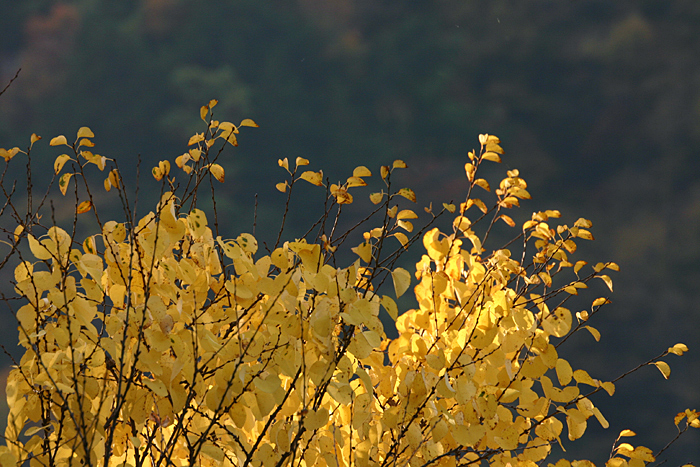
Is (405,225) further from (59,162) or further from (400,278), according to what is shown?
(59,162)

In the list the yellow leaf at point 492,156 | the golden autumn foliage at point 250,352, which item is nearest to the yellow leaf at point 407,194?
the golden autumn foliage at point 250,352

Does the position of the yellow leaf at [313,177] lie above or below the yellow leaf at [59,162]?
below

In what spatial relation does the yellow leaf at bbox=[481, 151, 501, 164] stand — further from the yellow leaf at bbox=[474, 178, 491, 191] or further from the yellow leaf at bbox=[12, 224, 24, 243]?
the yellow leaf at bbox=[12, 224, 24, 243]

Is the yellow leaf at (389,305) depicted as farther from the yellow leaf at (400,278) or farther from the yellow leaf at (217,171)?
the yellow leaf at (217,171)

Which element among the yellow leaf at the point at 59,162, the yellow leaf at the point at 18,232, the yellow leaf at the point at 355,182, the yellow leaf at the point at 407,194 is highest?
the yellow leaf at the point at 59,162

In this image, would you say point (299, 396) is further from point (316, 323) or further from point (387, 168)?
point (387, 168)

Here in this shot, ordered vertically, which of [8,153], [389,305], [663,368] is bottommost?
[663,368]

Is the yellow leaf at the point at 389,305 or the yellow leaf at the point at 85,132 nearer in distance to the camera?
the yellow leaf at the point at 389,305

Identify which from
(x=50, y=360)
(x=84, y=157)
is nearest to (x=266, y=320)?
(x=50, y=360)

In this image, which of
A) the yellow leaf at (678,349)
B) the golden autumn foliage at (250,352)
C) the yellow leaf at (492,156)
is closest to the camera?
the golden autumn foliage at (250,352)

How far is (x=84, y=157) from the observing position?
1535 millimetres

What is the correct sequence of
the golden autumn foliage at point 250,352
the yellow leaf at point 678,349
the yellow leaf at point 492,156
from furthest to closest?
the yellow leaf at point 492,156
the yellow leaf at point 678,349
the golden autumn foliage at point 250,352

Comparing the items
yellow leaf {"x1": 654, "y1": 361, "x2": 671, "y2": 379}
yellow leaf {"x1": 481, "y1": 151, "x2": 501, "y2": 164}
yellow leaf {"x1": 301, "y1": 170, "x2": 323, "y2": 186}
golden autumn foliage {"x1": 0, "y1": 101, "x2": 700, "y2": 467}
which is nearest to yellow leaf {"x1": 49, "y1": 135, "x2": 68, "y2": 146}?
golden autumn foliage {"x1": 0, "y1": 101, "x2": 700, "y2": 467}

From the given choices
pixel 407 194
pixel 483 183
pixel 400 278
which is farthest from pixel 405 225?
pixel 483 183
